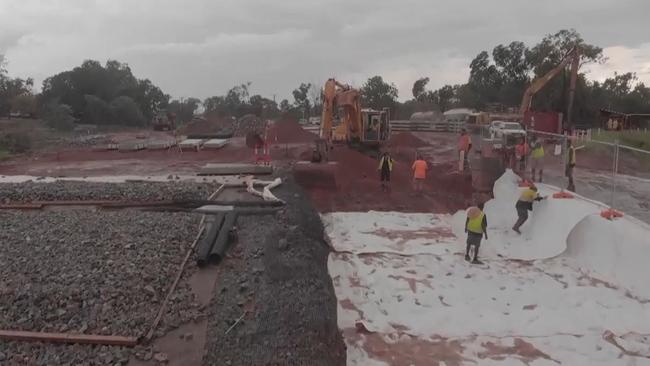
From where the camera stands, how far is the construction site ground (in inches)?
239

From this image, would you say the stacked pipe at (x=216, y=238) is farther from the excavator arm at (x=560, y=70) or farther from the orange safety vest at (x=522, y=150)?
the excavator arm at (x=560, y=70)

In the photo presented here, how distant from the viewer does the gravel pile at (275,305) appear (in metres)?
5.68

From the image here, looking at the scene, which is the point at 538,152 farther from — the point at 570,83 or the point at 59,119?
the point at 59,119

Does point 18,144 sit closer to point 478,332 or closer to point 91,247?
point 91,247

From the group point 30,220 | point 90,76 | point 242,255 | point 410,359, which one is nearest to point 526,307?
point 410,359

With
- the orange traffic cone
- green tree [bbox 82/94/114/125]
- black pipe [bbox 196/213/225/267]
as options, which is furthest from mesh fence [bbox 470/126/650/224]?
green tree [bbox 82/94/114/125]

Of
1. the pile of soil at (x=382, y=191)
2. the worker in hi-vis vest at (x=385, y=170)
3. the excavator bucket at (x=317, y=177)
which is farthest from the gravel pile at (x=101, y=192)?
the worker in hi-vis vest at (x=385, y=170)

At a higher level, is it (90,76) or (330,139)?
(90,76)

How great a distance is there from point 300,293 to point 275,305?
555mm

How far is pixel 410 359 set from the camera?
693cm

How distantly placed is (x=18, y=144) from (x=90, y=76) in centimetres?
2995

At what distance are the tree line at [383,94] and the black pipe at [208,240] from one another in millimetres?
38724

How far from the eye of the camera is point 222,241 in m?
9.31

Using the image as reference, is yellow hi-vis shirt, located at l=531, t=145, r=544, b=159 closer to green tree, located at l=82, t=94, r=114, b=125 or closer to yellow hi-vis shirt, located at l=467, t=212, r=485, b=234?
yellow hi-vis shirt, located at l=467, t=212, r=485, b=234
